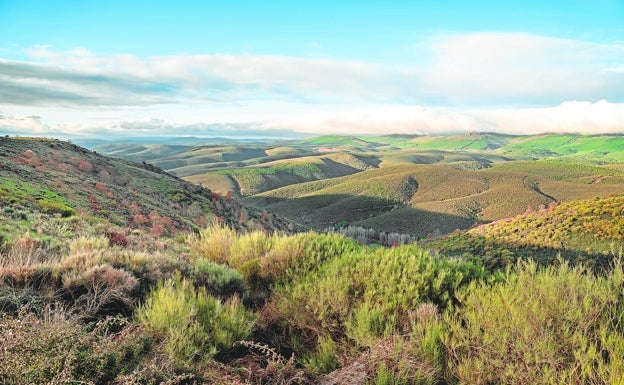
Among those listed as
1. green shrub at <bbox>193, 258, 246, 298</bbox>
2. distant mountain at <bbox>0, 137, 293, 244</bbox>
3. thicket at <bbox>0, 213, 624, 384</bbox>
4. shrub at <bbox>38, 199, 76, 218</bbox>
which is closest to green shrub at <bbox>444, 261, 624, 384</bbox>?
thicket at <bbox>0, 213, 624, 384</bbox>

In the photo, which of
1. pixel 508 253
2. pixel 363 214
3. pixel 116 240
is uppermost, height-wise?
pixel 116 240

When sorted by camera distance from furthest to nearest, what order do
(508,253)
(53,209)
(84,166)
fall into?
(84,166)
(508,253)
(53,209)

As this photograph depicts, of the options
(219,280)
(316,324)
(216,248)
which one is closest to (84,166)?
(216,248)

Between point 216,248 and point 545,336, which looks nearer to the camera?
point 545,336

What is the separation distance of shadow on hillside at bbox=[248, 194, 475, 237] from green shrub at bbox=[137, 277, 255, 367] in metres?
66.2

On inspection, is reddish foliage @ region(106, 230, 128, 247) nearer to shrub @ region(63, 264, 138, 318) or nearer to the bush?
shrub @ region(63, 264, 138, 318)

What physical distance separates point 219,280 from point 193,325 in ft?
7.56

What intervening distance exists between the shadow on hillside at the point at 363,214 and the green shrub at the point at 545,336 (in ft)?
219

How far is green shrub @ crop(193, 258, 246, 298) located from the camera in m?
6.97

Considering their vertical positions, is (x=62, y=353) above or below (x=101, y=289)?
above

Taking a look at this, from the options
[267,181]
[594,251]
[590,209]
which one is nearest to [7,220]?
[594,251]

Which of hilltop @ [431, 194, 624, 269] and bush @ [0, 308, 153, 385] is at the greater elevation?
bush @ [0, 308, 153, 385]

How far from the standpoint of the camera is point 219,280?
7070mm

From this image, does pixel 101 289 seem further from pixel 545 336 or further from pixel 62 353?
pixel 545 336
